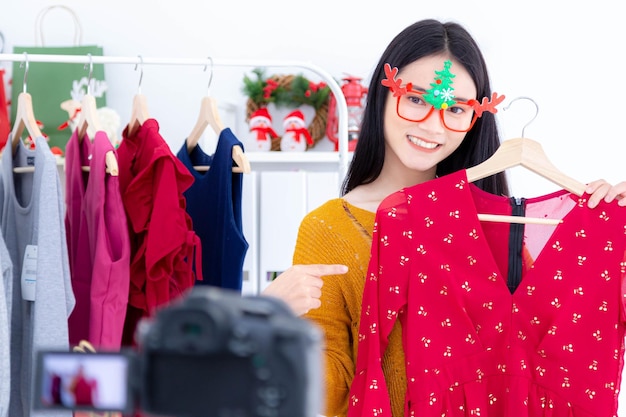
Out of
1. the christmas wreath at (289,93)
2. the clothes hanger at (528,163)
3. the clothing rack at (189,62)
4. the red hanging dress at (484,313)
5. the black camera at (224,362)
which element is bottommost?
the red hanging dress at (484,313)

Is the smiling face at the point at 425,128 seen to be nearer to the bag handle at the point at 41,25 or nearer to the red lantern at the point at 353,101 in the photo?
the red lantern at the point at 353,101

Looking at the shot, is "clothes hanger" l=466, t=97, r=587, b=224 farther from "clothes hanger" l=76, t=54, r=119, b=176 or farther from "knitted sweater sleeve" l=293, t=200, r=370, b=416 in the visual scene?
"clothes hanger" l=76, t=54, r=119, b=176

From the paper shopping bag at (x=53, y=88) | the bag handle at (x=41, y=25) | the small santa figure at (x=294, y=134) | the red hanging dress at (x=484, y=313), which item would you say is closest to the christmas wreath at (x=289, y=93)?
the small santa figure at (x=294, y=134)

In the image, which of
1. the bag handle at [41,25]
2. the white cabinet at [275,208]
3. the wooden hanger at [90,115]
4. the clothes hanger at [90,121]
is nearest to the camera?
the clothes hanger at [90,121]

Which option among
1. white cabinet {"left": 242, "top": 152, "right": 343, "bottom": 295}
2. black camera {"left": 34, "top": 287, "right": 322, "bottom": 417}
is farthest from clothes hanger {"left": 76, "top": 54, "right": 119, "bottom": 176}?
black camera {"left": 34, "top": 287, "right": 322, "bottom": 417}

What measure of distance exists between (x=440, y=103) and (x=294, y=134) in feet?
6.23

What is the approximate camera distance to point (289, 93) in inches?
137

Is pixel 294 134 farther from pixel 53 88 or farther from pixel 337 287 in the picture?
pixel 337 287

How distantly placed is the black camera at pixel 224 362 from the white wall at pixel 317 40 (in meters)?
3.18

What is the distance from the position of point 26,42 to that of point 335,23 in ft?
4.83

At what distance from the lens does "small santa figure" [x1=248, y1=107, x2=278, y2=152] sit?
11.0ft

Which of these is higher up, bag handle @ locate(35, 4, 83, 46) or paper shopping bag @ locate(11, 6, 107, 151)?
bag handle @ locate(35, 4, 83, 46)

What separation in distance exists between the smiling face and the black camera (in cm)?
108

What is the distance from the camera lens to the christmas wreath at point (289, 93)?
11.4ft
